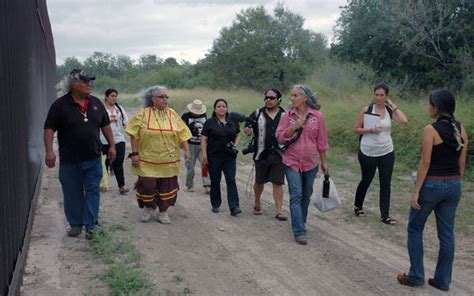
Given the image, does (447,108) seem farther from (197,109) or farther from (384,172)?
(197,109)

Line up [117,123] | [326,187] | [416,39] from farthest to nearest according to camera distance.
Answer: [416,39] → [117,123] → [326,187]

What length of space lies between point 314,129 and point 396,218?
2.21m

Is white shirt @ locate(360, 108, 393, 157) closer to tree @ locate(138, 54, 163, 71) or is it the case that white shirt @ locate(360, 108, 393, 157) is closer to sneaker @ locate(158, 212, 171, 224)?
sneaker @ locate(158, 212, 171, 224)

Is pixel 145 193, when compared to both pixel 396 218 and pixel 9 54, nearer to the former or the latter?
pixel 9 54

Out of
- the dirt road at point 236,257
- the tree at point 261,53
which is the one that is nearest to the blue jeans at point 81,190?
the dirt road at point 236,257

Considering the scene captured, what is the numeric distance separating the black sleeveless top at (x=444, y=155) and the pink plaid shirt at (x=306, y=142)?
1927 millimetres

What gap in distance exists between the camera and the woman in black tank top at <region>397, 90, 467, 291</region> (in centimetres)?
482

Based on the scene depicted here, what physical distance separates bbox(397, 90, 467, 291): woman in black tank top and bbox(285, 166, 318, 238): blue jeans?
5.58 ft

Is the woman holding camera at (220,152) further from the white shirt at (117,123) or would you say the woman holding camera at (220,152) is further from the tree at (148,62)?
the tree at (148,62)

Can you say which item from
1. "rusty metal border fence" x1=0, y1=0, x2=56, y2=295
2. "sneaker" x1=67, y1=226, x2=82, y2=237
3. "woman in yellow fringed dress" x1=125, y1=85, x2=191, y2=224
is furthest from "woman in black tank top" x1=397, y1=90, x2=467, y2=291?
"sneaker" x1=67, y1=226, x2=82, y2=237

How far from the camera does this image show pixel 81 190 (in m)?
6.54

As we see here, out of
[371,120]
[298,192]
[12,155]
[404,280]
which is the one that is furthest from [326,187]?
[12,155]

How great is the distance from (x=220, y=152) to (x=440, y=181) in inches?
147

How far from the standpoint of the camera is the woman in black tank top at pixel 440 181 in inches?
190
